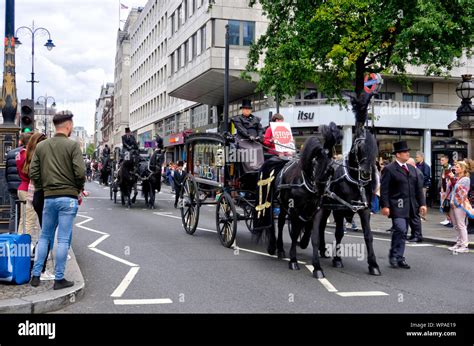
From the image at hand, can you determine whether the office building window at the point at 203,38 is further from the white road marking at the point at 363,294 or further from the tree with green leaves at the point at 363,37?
the white road marking at the point at 363,294

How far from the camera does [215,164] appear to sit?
35.9 feet

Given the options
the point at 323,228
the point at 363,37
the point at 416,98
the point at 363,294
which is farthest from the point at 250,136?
the point at 416,98

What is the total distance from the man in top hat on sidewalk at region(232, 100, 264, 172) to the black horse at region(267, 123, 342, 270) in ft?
4.80

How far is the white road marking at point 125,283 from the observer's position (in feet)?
21.1

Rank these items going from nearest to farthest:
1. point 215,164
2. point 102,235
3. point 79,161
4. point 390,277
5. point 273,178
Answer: point 79,161
point 390,277
point 273,178
point 215,164
point 102,235

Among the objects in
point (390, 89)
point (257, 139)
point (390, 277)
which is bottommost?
point (390, 277)

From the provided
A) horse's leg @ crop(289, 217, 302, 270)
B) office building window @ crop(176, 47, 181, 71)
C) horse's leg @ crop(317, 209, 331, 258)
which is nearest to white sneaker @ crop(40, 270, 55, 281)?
horse's leg @ crop(289, 217, 302, 270)

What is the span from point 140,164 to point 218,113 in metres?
26.5

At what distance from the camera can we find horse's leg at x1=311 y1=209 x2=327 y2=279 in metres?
7.49

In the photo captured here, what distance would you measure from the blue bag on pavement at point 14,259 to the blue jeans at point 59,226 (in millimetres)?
202

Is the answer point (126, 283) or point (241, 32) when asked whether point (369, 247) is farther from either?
point (241, 32)

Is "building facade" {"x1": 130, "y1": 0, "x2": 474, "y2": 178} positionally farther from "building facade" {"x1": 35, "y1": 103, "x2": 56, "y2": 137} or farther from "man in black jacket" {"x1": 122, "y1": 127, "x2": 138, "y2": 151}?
"building facade" {"x1": 35, "y1": 103, "x2": 56, "y2": 137}

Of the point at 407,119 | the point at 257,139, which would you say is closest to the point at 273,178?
the point at 257,139
